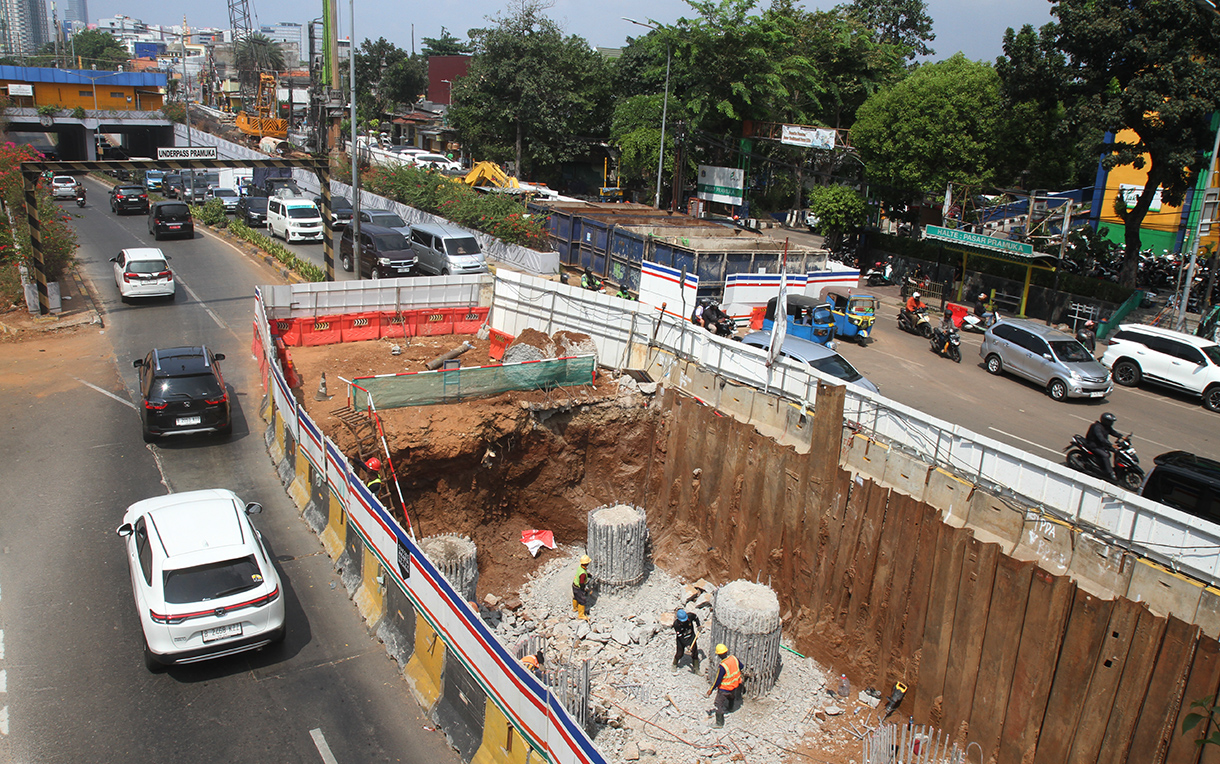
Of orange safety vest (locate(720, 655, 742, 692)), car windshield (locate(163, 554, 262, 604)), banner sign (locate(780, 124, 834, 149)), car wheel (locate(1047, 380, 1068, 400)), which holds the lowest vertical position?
orange safety vest (locate(720, 655, 742, 692))

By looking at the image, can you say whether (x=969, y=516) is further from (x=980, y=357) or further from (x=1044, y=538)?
(x=980, y=357)

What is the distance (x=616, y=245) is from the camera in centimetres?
2736

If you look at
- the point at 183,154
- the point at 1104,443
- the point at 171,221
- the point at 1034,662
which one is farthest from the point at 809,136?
the point at 1034,662

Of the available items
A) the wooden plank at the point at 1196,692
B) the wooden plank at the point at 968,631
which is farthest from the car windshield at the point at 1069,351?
the wooden plank at the point at 1196,692

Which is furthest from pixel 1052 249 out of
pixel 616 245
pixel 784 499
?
pixel 784 499

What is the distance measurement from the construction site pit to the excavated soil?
3 centimetres

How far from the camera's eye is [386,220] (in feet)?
101

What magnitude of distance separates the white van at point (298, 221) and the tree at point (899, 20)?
5031cm

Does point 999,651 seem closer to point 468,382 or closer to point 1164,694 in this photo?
point 1164,694

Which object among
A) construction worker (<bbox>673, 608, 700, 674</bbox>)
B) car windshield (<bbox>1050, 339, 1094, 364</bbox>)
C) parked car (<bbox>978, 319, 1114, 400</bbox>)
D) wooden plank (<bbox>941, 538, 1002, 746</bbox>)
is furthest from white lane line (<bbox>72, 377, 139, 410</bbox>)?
car windshield (<bbox>1050, 339, 1094, 364</bbox>)

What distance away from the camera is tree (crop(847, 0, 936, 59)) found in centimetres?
6600

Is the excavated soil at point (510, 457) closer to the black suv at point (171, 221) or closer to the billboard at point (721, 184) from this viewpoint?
the black suv at point (171, 221)

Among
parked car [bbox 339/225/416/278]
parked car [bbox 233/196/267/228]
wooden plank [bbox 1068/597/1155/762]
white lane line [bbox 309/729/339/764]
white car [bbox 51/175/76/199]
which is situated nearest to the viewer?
white lane line [bbox 309/729/339/764]

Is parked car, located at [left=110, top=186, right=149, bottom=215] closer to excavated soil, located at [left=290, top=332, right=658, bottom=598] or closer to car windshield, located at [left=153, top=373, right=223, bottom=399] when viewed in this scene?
excavated soil, located at [left=290, top=332, right=658, bottom=598]
